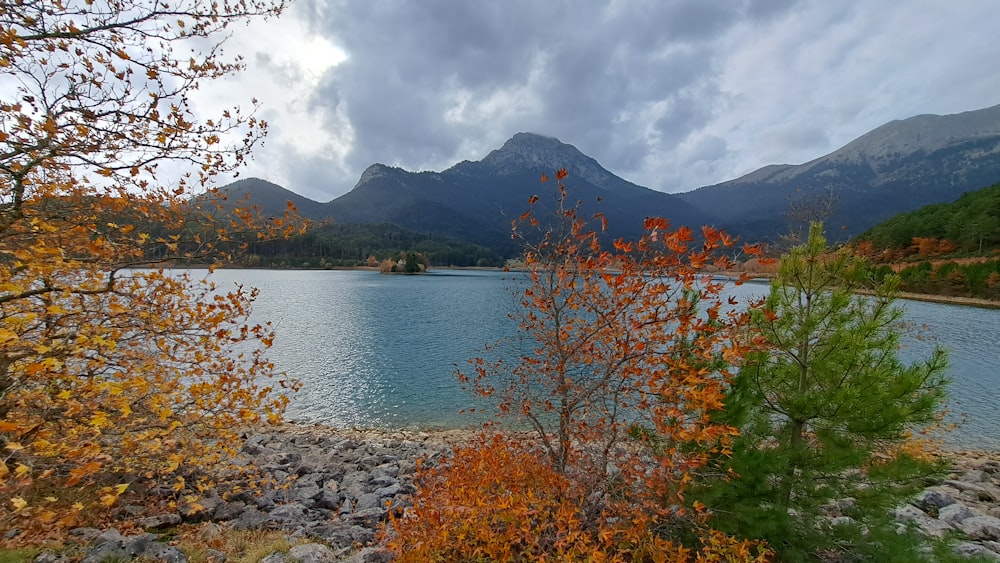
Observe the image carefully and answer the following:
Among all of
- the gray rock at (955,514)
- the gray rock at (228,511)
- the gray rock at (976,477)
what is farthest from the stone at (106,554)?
the gray rock at (976,477)

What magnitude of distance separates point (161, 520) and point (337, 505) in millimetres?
3054

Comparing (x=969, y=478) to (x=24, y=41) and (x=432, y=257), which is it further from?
(x=432, y=257)

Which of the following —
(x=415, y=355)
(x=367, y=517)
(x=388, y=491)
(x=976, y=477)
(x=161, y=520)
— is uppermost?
(x=161, y=520)

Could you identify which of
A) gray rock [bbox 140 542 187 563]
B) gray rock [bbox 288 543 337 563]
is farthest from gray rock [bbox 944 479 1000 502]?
gray rock [bbox 140 542 187 563]

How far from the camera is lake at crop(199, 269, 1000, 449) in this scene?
1839 centimetres

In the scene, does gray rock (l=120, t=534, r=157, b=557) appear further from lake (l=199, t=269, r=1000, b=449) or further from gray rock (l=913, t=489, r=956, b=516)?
gray rock (l=913, t=489, r=956, b=516)

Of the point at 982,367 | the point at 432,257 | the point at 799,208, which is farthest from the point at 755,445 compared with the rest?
the point at 432,257

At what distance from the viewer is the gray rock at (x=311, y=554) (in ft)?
17.7

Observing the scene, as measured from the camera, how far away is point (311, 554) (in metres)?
5.53

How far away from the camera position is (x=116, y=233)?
6270mm

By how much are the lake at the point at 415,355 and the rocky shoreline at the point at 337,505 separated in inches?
98.7

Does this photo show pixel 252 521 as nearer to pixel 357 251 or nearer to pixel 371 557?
pixel 371 557

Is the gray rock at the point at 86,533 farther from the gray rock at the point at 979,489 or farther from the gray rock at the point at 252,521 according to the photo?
the gray rock at the point at 979,489

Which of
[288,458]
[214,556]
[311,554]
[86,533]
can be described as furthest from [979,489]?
[86,533]
